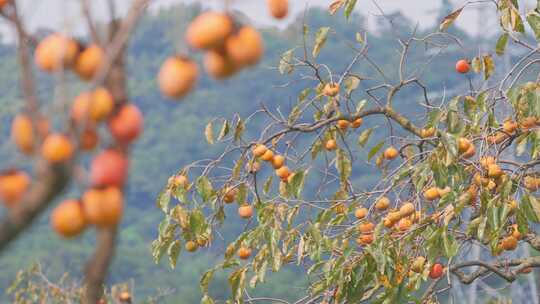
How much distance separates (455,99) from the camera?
3.16 m

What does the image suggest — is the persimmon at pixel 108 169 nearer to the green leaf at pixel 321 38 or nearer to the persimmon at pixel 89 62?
the persimmon at pixel 89 62

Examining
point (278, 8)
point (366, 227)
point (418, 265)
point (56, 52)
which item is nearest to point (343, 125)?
point (366, 227)

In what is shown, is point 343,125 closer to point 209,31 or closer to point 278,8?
point 278,8

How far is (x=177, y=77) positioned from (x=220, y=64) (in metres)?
0.04

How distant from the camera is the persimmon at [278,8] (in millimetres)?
1309

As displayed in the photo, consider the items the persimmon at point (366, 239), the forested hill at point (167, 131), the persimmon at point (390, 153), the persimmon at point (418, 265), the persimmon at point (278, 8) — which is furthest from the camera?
the forested hill at point (167, 131)

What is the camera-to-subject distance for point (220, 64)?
975 millimetres

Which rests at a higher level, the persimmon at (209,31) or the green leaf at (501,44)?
the persimmon at (209,31)

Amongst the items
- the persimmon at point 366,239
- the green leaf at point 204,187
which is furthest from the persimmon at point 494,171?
the green leaf at point 204,187

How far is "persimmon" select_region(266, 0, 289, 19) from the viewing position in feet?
4.29

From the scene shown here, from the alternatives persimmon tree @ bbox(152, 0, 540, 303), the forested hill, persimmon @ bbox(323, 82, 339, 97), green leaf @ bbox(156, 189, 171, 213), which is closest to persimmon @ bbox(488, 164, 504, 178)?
persimmon tree @ bbox(152, 0, 540, 303)

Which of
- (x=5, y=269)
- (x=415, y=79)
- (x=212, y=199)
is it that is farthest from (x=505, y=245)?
(x=5, y=269)

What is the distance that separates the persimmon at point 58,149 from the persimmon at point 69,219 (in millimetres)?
58

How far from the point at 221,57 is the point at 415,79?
2226 millimetres
